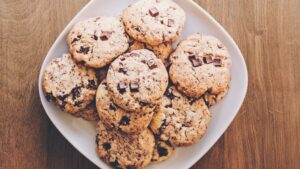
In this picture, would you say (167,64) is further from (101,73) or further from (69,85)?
(69,85)

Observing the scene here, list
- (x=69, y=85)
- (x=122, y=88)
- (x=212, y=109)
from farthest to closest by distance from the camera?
1. (x=212, y=109)
2. (x=69, y=85)
3. (x=122, y=88)

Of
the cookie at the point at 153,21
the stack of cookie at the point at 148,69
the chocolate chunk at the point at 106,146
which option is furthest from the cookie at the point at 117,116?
the cookie at the point at 153,21

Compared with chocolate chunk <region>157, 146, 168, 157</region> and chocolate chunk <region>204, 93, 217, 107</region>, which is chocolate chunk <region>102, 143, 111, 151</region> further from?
chocolate chunk <region>204, 93, 217, 107</region>

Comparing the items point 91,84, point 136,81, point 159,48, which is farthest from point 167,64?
point 91,84

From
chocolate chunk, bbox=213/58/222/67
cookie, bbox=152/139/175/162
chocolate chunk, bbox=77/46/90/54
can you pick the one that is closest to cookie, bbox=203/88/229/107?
chocolate chunk, bbox=213/58/222/67

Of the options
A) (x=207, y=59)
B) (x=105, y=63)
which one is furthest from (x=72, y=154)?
(x=207, y=59)

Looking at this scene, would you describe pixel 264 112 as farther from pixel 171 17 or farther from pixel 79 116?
pixel 79 116
